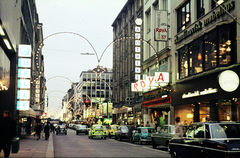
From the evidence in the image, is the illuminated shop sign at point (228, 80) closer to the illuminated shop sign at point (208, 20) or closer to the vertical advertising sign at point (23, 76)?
the illuminated shop sign at point (208, 20)

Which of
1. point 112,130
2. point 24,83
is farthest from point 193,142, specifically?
point 112,130

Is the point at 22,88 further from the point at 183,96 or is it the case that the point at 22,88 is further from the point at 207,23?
the point at 207,23

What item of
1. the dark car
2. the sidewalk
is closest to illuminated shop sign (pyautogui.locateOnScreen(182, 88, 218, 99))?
the sidewalk

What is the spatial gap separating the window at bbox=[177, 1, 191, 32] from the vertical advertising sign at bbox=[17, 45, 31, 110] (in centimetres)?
1385

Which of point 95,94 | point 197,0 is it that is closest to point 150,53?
point 197,0

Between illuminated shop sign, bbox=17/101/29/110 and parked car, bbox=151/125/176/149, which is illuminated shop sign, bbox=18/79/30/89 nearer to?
illuminated shop sign, bbox=17/101/29/110

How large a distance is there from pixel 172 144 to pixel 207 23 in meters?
14.1

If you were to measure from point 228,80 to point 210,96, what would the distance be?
4991 millimetres

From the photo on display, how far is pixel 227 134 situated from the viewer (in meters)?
10.4

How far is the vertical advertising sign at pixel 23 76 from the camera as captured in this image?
93.2 feet

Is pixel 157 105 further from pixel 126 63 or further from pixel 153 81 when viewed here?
pixel 126 63

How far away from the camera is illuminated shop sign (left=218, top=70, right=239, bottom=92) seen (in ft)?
65.2

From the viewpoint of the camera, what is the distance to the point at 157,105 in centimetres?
3781

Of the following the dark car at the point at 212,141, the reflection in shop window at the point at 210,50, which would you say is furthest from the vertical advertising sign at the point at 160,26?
the dark car at the point at 212,141
